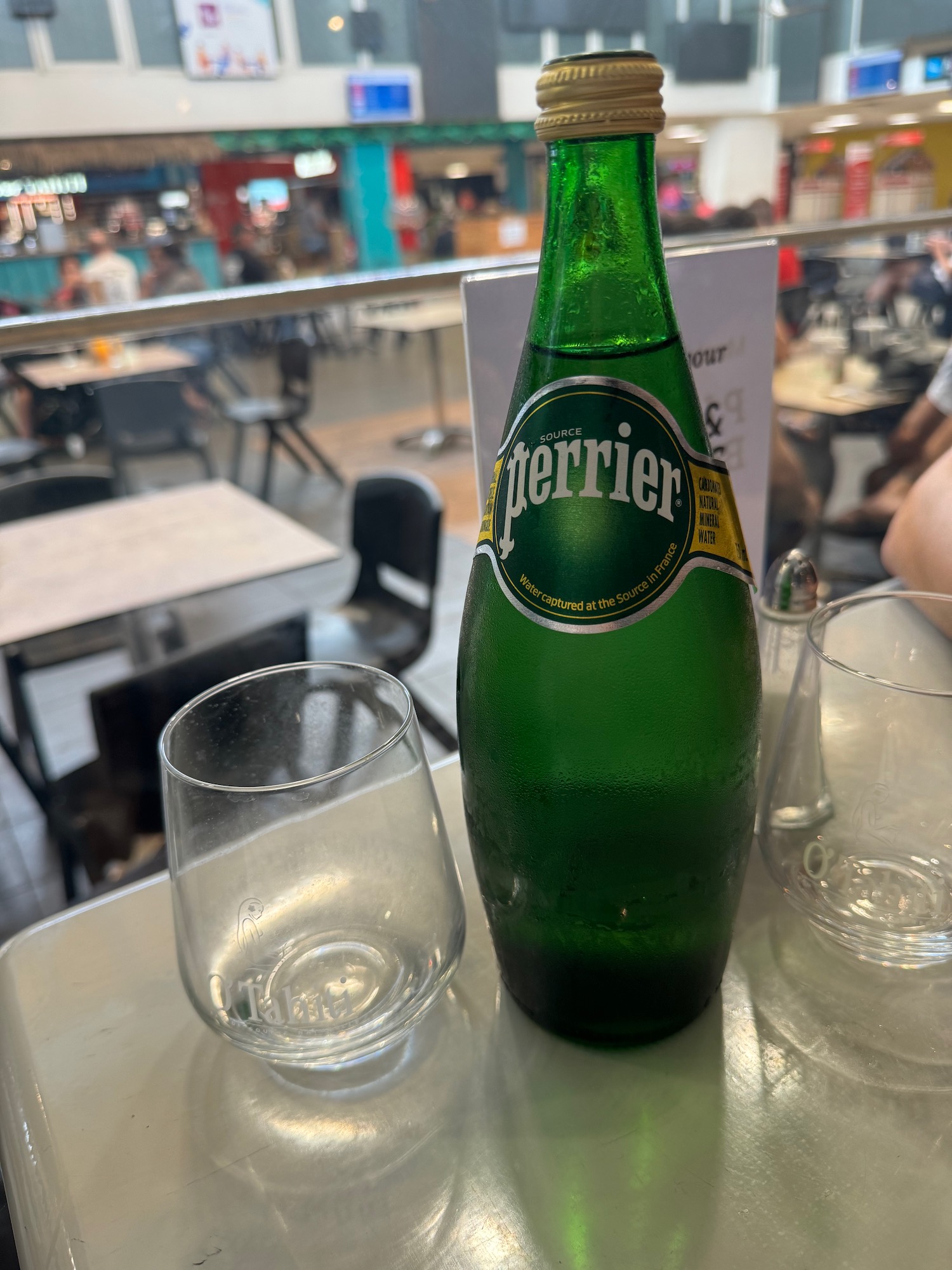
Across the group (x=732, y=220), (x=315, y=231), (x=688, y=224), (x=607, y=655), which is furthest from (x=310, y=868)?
(x=315, y=231)

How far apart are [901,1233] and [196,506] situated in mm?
1907

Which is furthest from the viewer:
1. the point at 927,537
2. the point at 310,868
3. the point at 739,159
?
the point at 739,159

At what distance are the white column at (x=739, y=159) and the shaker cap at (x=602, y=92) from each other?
Result: 15.6 feet

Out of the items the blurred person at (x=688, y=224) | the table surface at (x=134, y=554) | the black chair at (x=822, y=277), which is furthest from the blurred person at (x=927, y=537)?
the black chair at (x=822, y=277)

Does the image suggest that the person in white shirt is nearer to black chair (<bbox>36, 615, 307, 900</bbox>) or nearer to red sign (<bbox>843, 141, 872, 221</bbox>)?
red sign (<bbox>843, 141, 872, 221</bbox>)

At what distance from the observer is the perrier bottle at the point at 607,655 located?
304mm

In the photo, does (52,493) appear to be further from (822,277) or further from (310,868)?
(822,277)

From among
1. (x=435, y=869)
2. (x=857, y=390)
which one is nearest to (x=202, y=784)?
(x=435, y=869)

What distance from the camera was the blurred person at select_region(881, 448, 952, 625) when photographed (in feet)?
1.93

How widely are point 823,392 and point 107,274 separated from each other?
11.4 feet

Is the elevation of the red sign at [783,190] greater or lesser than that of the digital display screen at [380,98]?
lesser

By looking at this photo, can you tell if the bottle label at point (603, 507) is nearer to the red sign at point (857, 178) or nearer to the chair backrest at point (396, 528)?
the chair backrest at point (396, 528)

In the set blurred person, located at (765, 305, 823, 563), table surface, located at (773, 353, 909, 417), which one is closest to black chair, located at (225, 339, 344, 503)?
table surface, located at (773, 353, 909, 417)

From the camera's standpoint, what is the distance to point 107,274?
4398 mm
